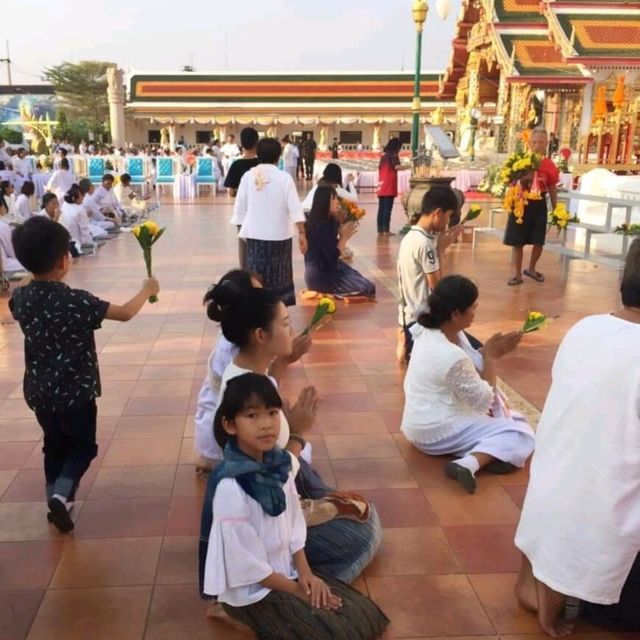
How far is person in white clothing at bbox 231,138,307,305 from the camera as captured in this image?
5145 mm

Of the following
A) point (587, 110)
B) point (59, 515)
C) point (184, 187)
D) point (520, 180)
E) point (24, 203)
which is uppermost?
point (587, 110)

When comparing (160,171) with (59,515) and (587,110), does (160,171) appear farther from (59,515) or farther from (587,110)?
(59,515)

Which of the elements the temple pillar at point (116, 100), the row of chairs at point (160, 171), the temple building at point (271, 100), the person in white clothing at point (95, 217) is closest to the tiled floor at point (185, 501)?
the person in white clothing at point (95, 217)

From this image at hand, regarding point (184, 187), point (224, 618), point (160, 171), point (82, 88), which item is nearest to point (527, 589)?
point (224, 618)

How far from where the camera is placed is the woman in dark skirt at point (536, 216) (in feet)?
23.6

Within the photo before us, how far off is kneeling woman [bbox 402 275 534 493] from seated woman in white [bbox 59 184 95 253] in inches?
281

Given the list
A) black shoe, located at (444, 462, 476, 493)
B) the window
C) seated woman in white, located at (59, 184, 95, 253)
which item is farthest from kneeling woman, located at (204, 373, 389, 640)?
the window

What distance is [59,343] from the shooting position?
2654mm

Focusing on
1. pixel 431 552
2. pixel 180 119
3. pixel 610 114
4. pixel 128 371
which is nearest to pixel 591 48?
pixel 610 114

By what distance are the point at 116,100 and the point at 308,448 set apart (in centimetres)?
3049

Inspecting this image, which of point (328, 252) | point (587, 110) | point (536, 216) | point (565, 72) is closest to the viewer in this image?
point (328, 252)

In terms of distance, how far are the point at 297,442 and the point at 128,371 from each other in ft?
8.85

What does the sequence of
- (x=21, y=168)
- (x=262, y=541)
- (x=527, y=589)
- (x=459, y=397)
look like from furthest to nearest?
(x=21, y=168) < (x=459, y=397) < (x=527, y=589) < (x=262, y=541)

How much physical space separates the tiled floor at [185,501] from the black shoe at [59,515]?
0.05 meters
